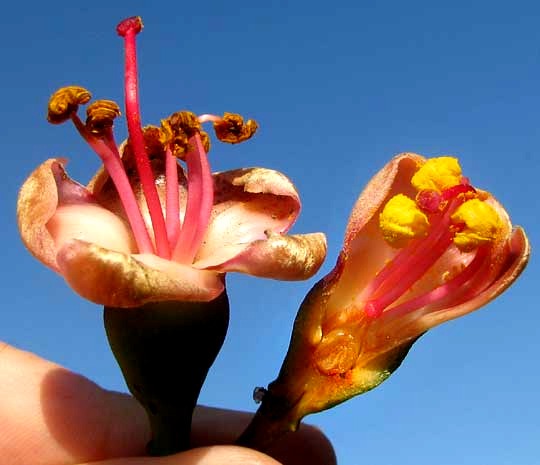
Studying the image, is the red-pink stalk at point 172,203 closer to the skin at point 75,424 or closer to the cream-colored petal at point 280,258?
the cream-colored petal at point 280,258

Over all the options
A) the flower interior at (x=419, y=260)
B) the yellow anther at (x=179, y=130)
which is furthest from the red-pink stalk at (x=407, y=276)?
the yellow anther at (x=179, y=130)

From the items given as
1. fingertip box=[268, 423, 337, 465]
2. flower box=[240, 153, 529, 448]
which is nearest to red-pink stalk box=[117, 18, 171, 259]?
flower box=[240, 153, 529, 448]

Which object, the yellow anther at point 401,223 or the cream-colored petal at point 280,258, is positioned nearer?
the cream-colored petal at point 280,258

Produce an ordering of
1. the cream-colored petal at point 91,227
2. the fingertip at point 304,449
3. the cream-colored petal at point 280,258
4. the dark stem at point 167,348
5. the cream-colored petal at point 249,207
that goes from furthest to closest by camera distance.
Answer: the fingertip at point 304,449 → the cream-colored petal at point 249,207 → the cream-colored petal at point 91,227 → the dark stem at point 167,348 → the cream-colored petal at point 280,258

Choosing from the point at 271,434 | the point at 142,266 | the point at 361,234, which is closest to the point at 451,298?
the point at 361,234

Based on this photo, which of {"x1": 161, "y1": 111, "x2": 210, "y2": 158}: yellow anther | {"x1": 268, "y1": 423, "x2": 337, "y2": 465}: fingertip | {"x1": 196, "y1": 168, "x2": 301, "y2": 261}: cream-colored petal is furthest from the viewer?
{"x1": 268, "y1": 423, "x2": 337, "y2": 465}: fingertip

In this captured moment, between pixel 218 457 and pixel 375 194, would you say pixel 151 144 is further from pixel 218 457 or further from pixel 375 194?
pixel 218 457

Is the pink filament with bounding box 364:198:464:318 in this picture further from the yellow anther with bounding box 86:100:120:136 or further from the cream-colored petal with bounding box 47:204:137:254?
the yellow anther with bounding box 86:100:120:136
